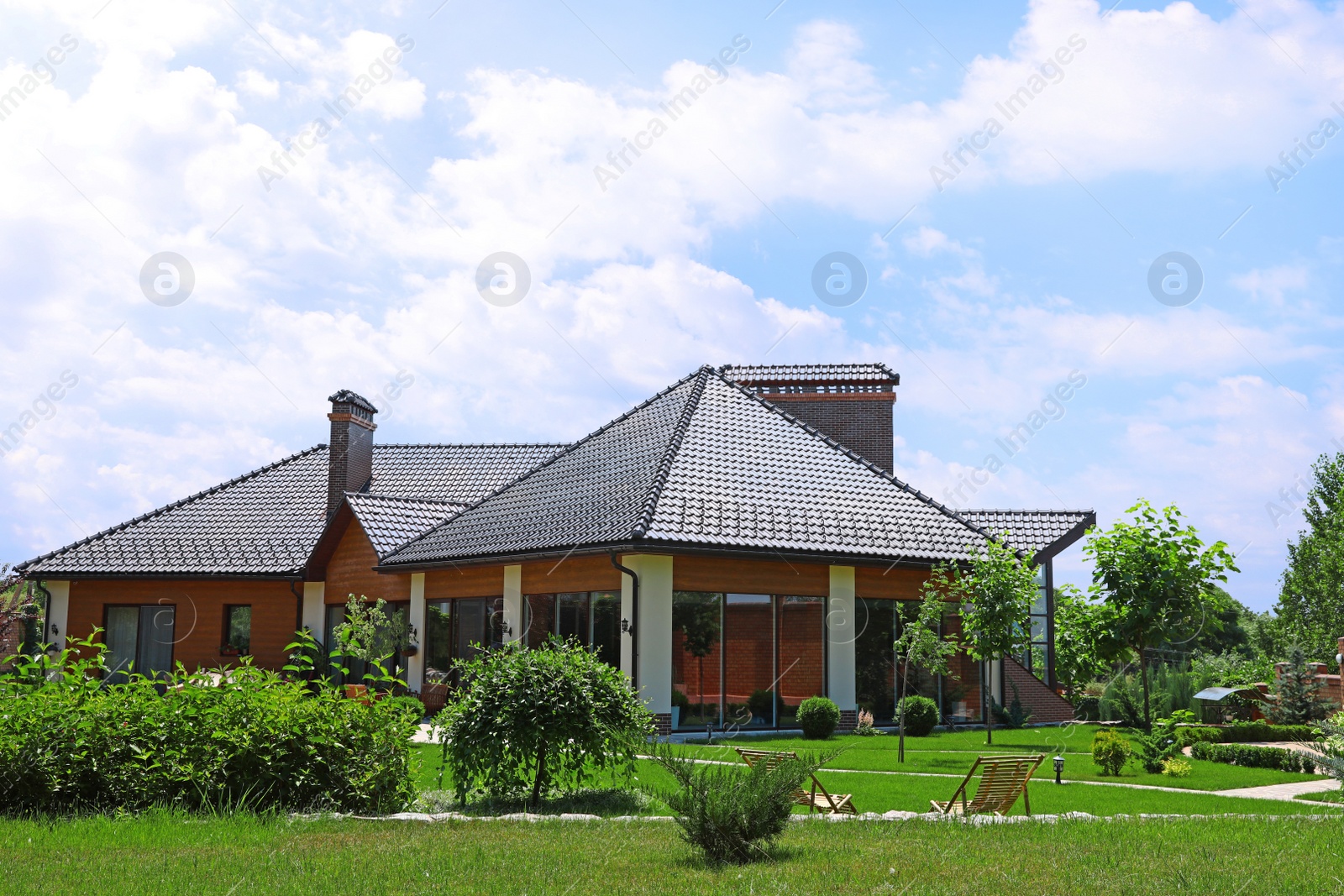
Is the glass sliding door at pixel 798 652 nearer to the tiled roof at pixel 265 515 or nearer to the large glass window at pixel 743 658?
the large glass window at pixel 743 658

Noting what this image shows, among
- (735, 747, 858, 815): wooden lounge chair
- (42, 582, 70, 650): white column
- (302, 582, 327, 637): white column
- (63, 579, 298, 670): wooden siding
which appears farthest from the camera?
(42, 582, 70, 650): white column

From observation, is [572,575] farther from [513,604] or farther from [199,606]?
[199,606]

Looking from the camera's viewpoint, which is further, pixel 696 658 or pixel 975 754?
pixel 696 658

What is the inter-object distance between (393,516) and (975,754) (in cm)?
1375

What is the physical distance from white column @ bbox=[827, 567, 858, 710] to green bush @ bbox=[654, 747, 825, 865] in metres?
11.9

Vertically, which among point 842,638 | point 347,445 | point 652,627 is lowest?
point 842,638

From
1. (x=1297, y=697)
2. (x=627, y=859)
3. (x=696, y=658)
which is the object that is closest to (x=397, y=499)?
(x=696, y=658)

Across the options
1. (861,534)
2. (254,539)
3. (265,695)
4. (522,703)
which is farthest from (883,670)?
(254,539)

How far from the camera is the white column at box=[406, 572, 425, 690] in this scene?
22562 millimetres

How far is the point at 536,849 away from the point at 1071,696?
21562mm

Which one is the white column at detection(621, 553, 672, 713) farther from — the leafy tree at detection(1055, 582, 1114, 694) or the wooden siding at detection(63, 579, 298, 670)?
the wooden siding at detection(63, 579, 298, 670)

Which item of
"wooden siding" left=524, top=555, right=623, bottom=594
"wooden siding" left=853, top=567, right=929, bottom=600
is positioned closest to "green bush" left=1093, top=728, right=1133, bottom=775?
"wooden siding" left=853, top=567, right=929, bottom=600

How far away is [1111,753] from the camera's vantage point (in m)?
14.9

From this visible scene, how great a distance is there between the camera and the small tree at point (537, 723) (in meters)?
10.7
